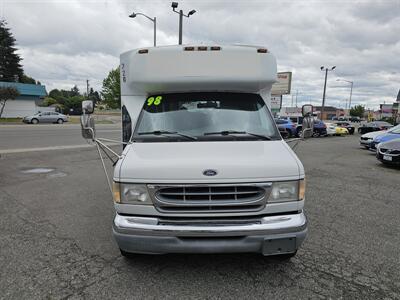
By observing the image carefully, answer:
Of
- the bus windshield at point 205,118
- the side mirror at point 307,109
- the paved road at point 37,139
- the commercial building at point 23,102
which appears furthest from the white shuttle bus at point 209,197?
the commercial building at point 23,102

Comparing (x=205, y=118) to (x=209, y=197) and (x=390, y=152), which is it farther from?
(x=390, y=152)

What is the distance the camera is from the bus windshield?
150 inches

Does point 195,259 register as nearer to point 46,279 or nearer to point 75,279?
point 75,279

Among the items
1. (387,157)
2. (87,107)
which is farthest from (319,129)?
(87,107)

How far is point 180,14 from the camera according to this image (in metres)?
16.1

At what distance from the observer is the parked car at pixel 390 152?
33.3 feet

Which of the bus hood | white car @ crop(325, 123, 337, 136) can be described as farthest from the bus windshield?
white car @ crop(325, 123, 337, 136)

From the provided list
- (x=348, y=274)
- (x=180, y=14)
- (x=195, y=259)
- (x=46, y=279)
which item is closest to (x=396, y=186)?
(x=348, y=274)

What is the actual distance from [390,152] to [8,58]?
7130 cm

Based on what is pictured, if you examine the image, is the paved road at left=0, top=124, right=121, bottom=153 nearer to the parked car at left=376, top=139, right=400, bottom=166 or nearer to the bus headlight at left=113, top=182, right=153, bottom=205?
the bus headlight at left=113, top=182, right=153, bottom=205

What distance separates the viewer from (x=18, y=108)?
46.3 meters

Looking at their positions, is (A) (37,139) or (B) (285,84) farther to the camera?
(B) (285,84)

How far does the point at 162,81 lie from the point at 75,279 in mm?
2582

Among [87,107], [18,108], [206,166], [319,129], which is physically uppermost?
[87,107]
